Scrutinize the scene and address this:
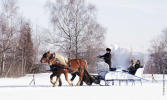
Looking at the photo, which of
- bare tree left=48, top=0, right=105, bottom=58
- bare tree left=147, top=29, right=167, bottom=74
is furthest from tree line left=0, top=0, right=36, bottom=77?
bare tree left=147, top=29, right=167, bottom=74

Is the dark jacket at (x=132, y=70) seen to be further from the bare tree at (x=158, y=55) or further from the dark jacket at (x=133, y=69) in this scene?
the bare tree at (x=158, y=55)

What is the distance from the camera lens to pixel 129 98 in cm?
1075

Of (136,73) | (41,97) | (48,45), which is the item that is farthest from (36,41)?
(41,97)

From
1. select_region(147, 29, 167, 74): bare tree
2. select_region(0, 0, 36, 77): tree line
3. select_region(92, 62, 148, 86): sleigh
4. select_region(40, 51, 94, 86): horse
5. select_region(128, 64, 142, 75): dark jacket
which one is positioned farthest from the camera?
select_region(147, 29, 167, 74): bare tree

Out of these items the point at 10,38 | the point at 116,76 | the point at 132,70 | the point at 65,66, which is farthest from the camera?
the point at 10,38

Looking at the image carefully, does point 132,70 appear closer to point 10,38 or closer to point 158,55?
point 10,38

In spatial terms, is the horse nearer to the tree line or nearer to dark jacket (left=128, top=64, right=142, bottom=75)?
dark jacket (left=128, top=64, right=142, bottom=75)

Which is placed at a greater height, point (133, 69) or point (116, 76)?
point (133, 69)

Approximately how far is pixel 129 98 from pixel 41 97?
250cm

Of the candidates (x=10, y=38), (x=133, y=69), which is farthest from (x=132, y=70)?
(x=10, y=38)

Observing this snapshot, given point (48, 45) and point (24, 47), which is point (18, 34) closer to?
point (48, 45)

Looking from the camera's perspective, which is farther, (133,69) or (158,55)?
(158,55)

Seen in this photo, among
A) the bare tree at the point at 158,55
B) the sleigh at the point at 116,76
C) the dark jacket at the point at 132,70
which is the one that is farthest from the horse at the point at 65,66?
the bare tree at the point at 158,55

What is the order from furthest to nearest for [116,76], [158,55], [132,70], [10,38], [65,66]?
[158,55] < [10,38] < [132,70] < [116,76] < [65,66]
